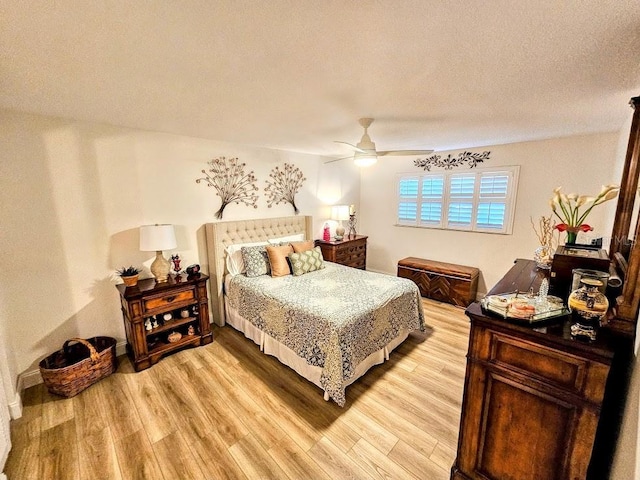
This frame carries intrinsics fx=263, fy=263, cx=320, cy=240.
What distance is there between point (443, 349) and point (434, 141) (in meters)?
2.54

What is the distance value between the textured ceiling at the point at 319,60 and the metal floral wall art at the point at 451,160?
1531 mm

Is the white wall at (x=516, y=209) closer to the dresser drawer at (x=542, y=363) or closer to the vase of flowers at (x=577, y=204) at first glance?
the vase of flowers at (x=577, y=204)

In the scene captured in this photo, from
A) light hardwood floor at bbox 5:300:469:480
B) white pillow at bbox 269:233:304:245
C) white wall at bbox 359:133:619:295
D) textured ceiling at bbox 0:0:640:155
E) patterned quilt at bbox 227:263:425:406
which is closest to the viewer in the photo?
textured ceiling at bbox 0:0:640:155

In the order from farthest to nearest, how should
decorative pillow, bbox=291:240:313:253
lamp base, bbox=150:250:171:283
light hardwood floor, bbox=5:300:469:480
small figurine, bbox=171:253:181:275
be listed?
decorative pillow, bbox=291:240:313:253, small figurine, bbox=171:253:181:275, lamp base, bbox=150:250:171:283, light hardwood floor, bbox=5:300:469:480

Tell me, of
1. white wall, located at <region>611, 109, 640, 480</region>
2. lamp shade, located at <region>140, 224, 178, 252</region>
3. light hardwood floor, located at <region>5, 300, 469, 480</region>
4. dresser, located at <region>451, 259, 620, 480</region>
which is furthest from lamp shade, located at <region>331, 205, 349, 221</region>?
white wall, located at <region>611, 109, 640, 480</region>

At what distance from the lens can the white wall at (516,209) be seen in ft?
10.3

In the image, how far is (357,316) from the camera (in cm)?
224

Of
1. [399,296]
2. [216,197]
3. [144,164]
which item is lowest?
[399,296]

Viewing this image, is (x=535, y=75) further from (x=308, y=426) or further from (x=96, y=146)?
(x=96, y=146)

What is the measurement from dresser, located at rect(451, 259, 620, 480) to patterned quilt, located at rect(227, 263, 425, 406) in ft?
3.02

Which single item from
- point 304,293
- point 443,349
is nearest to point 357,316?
point 304,293

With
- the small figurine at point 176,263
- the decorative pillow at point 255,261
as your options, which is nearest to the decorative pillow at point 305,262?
the decorative pillow at point 255,261

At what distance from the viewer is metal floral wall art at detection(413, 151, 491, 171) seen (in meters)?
3.95

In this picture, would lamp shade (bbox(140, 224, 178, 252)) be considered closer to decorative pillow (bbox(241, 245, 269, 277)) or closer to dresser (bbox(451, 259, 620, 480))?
decorative pillow (bbox(241, 245, 269, 277))
